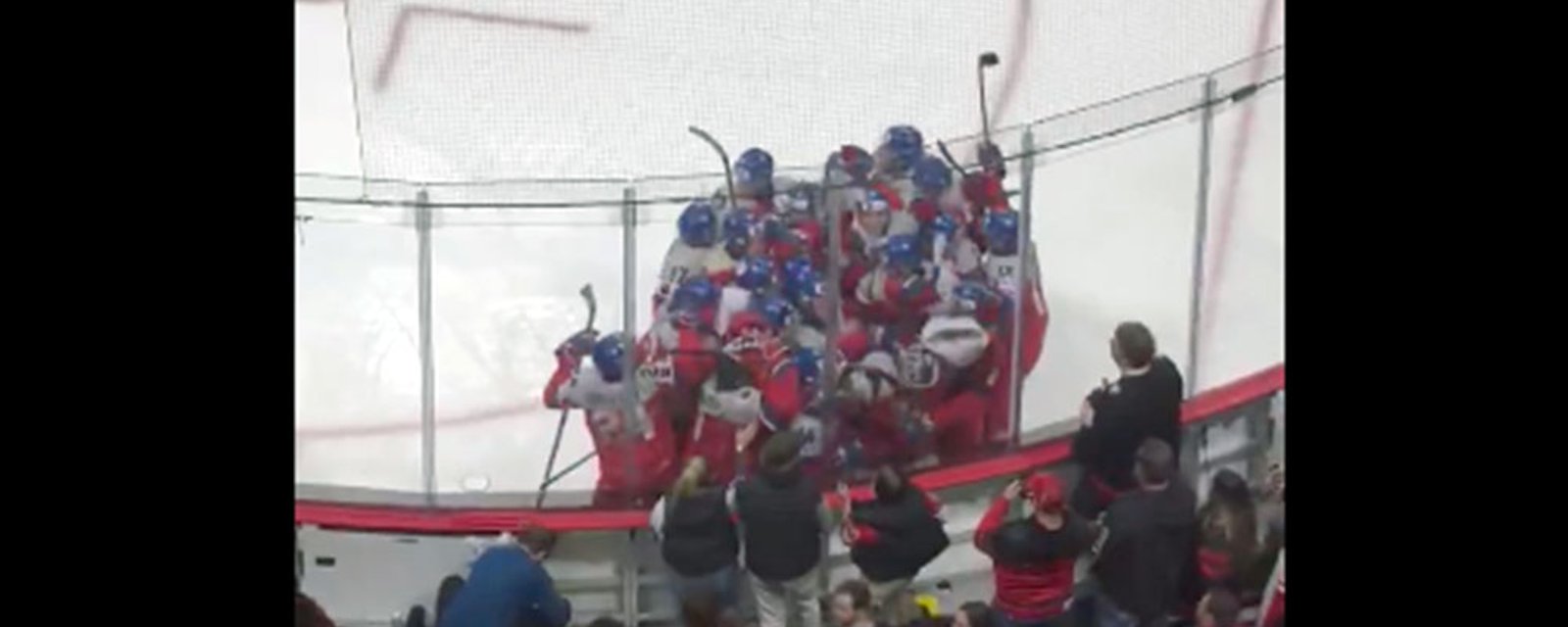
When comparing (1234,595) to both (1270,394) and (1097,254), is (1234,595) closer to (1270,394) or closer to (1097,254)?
(1270,394)

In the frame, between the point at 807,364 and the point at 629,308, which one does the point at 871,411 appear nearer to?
the point at 807,364

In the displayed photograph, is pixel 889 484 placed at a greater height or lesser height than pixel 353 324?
lesser

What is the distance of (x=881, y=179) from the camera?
2.17 meters

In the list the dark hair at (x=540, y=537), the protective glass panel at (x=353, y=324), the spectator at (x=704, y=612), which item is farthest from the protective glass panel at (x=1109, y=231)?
the protective glass panel at (x=353, y=324)

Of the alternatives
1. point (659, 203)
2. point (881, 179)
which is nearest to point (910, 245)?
point (881, 179)

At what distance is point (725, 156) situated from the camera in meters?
2.16

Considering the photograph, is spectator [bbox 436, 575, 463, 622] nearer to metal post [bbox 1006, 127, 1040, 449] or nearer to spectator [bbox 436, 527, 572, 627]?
spectator [bbox 436, 527, 572, 627]

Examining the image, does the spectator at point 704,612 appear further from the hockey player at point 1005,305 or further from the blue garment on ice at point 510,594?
the hockey player at point 1005,305

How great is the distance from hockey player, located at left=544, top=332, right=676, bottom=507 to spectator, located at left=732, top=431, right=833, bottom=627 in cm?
8

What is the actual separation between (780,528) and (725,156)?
1.09 ft

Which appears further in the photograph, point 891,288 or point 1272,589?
point 1272,589

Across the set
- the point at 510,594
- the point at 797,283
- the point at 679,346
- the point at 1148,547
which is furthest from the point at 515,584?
the point at 1148,547

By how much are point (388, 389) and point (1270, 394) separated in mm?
805

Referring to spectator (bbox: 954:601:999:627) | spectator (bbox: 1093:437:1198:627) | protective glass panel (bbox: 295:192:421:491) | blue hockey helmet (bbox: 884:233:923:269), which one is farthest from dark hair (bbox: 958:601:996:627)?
protective glass panel (bbox: 295:192:421:491)
